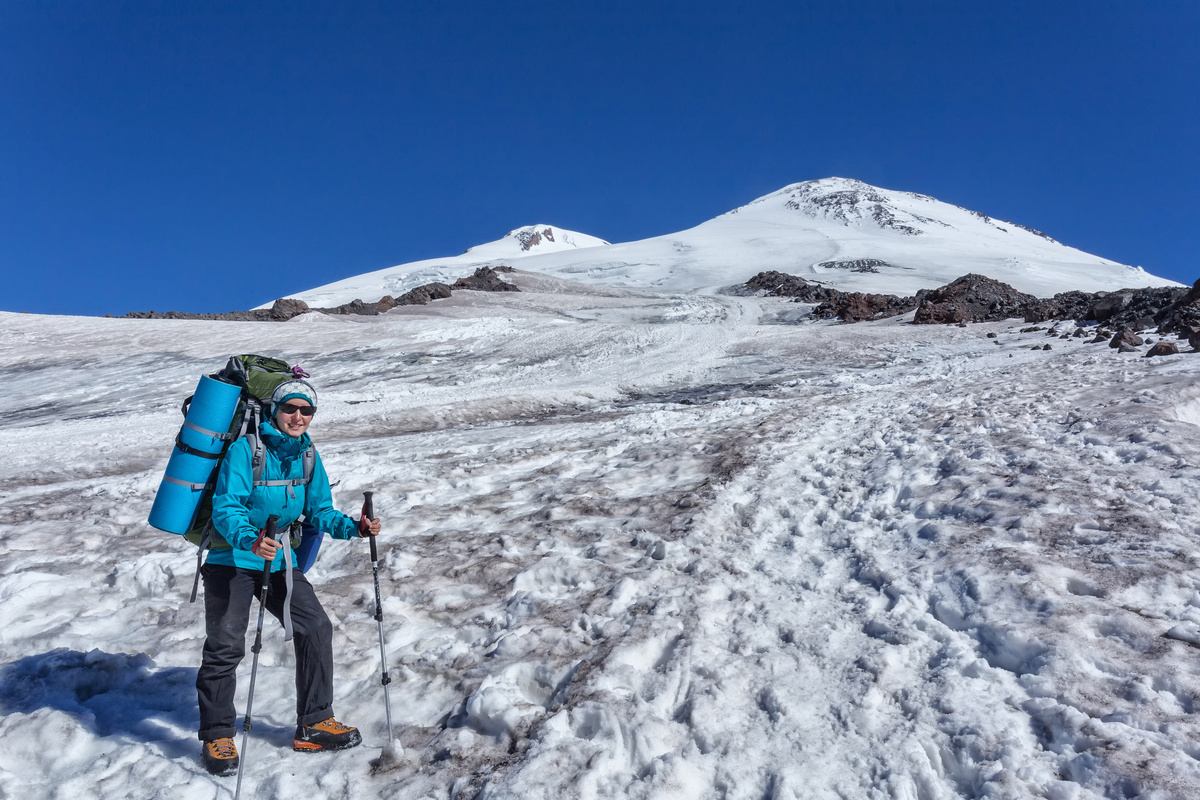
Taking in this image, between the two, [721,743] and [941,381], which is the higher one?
[941,381]

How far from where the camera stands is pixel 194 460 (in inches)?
134

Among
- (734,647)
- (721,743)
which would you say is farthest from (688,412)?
(721,743)

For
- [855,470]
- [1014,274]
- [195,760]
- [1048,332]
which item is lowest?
[195,760]

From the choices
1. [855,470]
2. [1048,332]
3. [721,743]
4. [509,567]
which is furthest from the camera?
[1048,332]

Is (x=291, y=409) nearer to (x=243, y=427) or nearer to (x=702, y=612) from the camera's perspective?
(x=243, y=427)

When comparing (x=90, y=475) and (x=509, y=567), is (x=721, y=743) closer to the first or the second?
(x=509, y=567)

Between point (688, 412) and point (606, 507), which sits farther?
point (688, 412)

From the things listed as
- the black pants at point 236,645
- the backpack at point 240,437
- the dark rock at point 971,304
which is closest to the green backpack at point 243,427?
the backpack at point 240,437

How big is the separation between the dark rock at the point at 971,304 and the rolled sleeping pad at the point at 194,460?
23566 mm

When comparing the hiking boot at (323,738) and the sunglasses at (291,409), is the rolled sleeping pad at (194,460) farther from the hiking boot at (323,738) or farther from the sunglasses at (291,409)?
the hiking boot at (323,738)

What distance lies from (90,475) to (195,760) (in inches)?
335

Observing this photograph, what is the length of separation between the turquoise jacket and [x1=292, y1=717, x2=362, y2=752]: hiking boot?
0.85m

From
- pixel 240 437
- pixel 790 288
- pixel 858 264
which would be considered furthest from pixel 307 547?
pixel 858 264

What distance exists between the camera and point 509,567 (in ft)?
18.3
